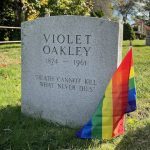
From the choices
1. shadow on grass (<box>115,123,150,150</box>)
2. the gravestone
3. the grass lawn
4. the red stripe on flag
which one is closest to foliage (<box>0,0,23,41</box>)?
the grass lawn

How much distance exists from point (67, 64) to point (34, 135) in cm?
113

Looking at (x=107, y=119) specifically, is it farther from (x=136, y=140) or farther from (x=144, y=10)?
(x=144, y=10)

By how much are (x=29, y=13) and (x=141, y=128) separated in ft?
50.4

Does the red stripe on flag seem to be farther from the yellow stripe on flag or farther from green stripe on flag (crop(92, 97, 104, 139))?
green stripe on flag (crop(92, 97, 104, 139))

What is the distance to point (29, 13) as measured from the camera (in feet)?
66.9

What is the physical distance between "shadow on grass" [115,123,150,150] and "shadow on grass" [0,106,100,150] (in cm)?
39

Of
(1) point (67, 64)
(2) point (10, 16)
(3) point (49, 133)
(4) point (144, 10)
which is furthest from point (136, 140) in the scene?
(4) point (144, 10)

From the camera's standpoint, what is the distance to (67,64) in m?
6.07

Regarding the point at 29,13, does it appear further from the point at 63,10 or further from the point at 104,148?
the point at 104,148

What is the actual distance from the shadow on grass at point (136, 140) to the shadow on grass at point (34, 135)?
1.27 ft

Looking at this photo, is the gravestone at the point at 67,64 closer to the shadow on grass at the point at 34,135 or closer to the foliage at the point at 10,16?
the shadow on grass at the point at 34,135

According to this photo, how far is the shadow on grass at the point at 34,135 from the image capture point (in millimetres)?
5195

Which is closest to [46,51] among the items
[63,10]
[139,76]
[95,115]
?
[95,115]

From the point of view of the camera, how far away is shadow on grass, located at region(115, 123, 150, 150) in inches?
202
